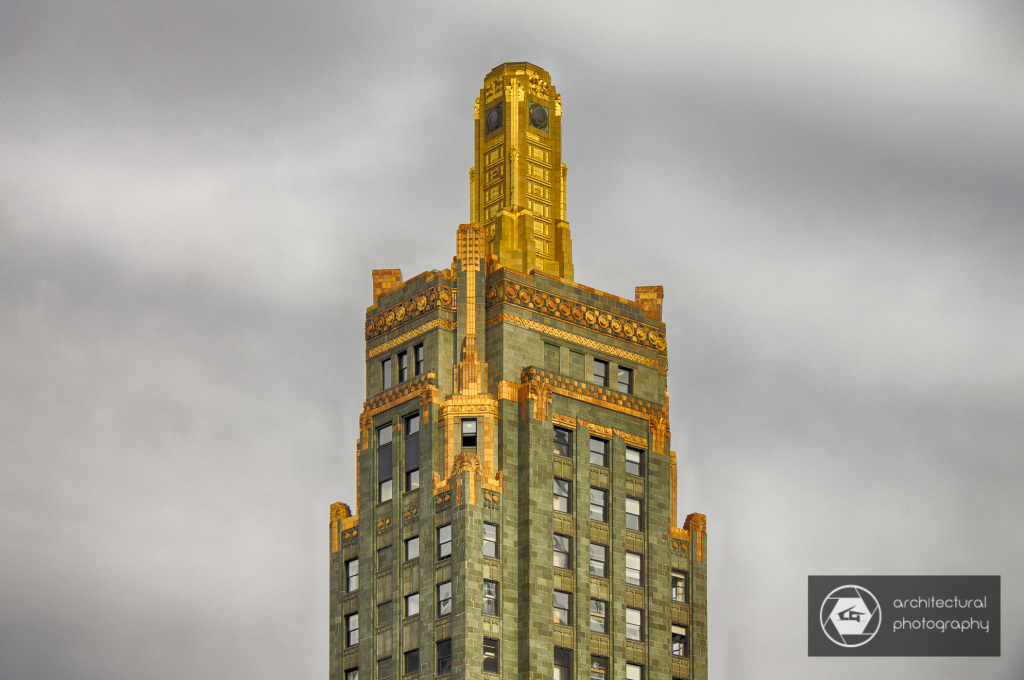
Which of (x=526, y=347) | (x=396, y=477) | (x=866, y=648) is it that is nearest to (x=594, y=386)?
(x=526, y=347)

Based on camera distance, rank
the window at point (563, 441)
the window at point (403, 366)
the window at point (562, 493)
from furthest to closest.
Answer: the window at point (403, 366)
the window at point (563, 441)
the window at point (562, 493)

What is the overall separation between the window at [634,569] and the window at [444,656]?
1468 cm

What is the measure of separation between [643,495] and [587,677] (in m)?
14.6

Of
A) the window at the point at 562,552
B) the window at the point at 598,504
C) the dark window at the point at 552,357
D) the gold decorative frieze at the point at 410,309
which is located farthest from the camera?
the dark window at the point at 552,357

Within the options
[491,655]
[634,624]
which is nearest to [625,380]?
[634,624]

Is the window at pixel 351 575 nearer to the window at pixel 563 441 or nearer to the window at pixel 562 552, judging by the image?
the window at pixel 562 552

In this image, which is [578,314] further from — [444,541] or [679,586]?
[679,586]

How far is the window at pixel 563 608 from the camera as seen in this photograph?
5684 inches

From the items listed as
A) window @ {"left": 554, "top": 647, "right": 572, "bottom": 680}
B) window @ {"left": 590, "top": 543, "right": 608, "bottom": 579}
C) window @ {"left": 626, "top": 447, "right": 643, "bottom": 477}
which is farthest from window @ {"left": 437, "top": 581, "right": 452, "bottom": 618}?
window @ {"left": 626, "top": 447, "right": 643, "bottom": 477}

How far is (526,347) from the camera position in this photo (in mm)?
149875

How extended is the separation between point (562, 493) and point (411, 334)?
1520 centimetres

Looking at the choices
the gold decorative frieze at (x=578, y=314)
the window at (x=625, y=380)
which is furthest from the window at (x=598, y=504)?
the gold decorative frieze at (x=578, y=314)

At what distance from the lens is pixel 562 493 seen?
14775 centimetres

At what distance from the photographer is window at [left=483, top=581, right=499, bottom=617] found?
141875 millimetres
